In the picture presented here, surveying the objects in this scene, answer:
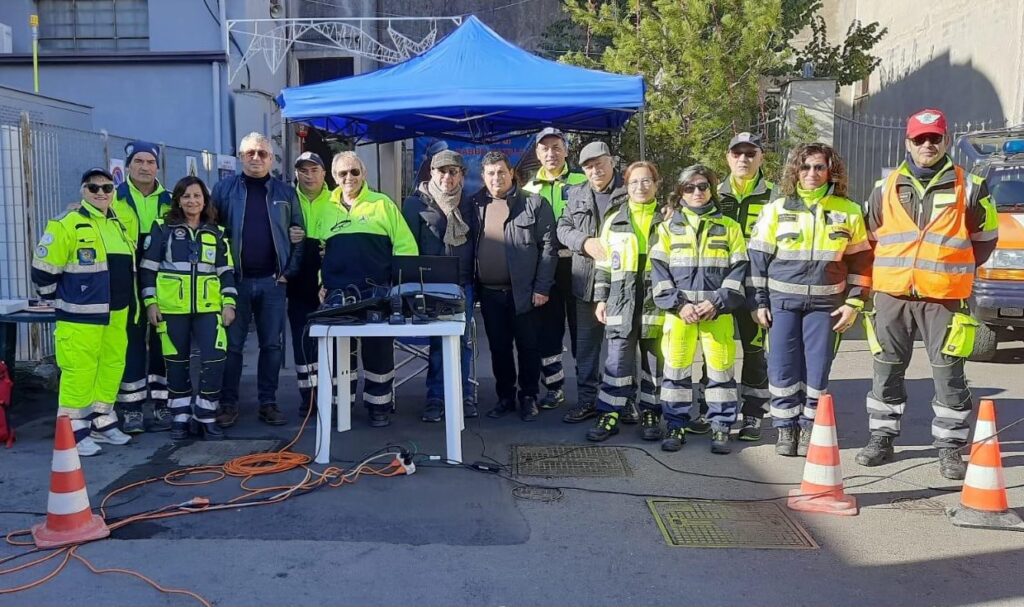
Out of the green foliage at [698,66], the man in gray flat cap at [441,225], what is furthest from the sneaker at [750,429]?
the green foliage at [698,66]

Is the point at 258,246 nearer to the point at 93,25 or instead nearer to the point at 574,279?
the point at 574,279

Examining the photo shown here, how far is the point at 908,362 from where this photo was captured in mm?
4945

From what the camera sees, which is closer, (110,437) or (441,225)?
(110,437)

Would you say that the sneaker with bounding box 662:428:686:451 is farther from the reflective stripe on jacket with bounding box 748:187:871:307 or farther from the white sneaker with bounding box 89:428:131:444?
the white sneaker with bounding box 89:428:131:444

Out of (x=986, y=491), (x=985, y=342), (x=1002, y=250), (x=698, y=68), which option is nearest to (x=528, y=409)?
(x=986, y=491)

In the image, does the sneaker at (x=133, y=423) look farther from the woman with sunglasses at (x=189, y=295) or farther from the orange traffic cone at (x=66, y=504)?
the orange traffic cone at (x=66, y=504)

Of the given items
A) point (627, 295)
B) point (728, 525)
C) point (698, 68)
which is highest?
point (698, 68)

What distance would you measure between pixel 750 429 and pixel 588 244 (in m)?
1.75

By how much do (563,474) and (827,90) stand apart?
8419 mm

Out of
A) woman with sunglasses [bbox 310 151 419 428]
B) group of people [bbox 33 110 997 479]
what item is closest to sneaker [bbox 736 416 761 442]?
group of people [bbox 33 110 997 479]

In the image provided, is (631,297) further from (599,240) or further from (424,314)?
(424,314)

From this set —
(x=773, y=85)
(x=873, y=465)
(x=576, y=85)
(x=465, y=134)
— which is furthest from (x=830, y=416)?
(x=773, y=85)

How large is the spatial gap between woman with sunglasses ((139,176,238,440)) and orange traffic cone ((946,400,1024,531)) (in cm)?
477

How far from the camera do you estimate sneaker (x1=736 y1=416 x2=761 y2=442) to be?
561 cm
